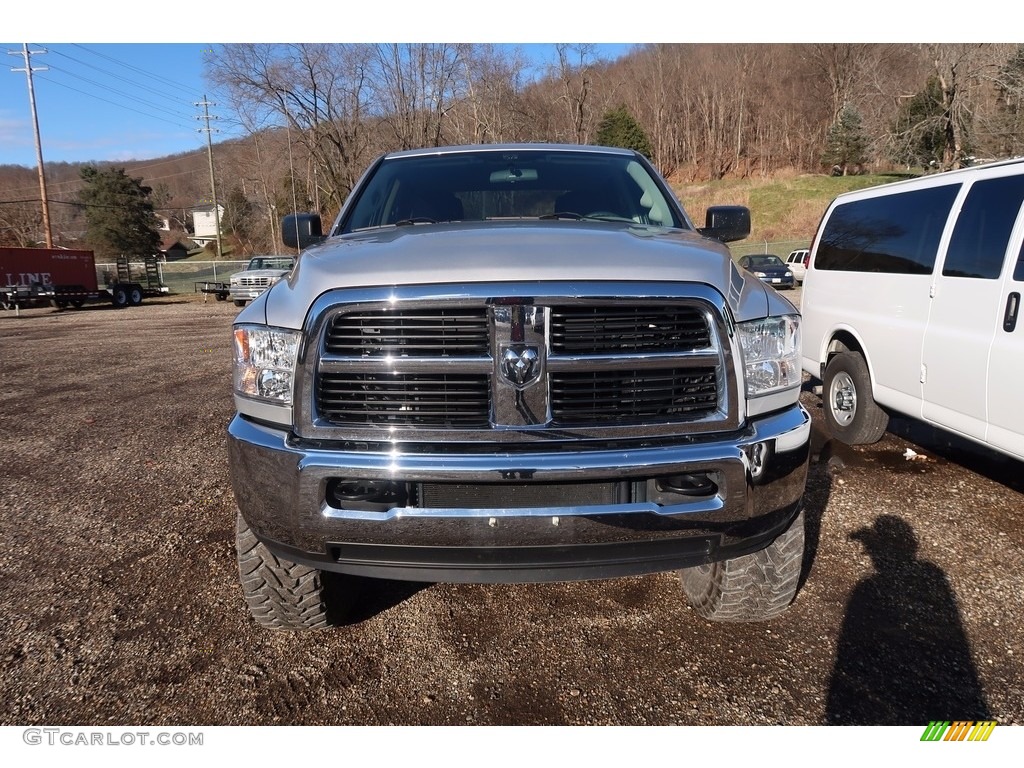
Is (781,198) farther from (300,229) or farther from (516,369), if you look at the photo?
(516,369)

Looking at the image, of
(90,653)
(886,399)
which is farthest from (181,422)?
(886,399)

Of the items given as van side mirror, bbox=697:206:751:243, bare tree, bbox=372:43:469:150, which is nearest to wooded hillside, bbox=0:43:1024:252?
bare tree, bbox=372:43:469:150

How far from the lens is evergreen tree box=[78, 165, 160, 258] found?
50.5 metres

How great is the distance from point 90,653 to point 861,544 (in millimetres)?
3779

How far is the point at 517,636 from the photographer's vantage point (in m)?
2.72

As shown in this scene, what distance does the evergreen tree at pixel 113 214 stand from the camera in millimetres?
50500

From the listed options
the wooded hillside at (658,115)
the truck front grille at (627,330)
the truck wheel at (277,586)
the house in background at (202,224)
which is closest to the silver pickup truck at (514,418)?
the truck front grille at (627,330)

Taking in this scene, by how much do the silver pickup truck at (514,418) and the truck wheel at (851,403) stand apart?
11.1 ft

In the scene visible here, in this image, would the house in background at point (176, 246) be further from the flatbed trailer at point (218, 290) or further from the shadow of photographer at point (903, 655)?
the shadow of photographer at point (903, 655)

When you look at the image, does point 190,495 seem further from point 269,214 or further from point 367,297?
point 269,214

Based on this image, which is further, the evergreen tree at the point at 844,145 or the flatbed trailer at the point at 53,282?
the evergreen tree at the point at 844,145

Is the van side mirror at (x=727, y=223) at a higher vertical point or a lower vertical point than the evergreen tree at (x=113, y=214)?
lower

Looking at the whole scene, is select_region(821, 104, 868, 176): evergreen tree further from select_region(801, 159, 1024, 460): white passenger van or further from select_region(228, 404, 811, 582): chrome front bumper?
select_region(228, 404, 811, 582): chrome front bumper

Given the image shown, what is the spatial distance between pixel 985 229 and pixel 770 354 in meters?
2.77
